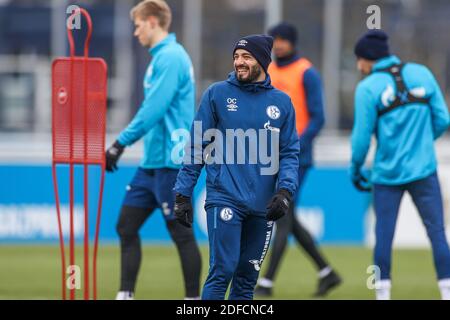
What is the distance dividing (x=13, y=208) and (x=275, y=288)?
14.8ft

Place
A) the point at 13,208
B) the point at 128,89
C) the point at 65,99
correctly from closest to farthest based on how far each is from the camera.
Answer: the point at 65,99 < the point at 13,208 < the point at 128,89

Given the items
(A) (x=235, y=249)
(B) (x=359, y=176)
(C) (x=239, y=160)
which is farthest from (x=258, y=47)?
(B) (x=359, y=176)

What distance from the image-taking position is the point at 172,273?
11.1 m

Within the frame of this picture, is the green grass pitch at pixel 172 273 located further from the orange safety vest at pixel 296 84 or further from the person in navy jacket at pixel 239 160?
the person in navy jacket at pixel 239 160

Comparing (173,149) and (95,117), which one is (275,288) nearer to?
(173,149)

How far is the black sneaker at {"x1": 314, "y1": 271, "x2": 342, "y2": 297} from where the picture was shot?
378 inches

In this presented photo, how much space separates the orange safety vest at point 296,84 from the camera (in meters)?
9.70

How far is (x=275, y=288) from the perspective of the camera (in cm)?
1004

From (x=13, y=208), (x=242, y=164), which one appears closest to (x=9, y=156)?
(x=13, y=208)

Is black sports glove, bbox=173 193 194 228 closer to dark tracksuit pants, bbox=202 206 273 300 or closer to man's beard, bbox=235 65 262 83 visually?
dark tracksuit pants, bbox=202 206 273 300

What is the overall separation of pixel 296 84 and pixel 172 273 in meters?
2.57

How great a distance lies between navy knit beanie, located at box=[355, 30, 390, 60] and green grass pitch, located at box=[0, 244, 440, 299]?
222 cm

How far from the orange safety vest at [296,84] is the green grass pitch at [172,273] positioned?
5.00ft

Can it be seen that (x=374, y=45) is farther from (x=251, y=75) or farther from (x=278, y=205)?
(x=278, y=205)
